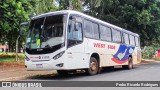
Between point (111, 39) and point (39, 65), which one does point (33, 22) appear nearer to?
point (39, 65)

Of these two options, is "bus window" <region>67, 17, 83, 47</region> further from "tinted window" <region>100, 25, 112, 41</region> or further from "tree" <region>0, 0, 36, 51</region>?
"tree" <region>0, 0, 36, 51</region>

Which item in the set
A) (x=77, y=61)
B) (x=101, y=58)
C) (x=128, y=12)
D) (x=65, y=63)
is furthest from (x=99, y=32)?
(x=128, y=12)

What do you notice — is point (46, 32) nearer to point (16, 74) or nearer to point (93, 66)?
point (16, 74)

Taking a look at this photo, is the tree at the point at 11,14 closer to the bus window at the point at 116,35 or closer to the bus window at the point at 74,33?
the bus window at the point at 74,33

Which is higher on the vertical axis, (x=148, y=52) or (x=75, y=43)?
(x=75, y=43)

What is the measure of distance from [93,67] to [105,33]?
298 centimetres

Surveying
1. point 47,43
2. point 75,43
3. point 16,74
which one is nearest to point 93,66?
point 75,43

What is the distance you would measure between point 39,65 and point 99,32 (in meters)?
5.04

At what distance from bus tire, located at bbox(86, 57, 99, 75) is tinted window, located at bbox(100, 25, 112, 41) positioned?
193 cm

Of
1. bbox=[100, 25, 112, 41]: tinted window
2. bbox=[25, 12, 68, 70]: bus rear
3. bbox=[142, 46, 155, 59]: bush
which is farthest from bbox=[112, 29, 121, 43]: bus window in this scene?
bbox=[142, 46, 155, 59]: bush

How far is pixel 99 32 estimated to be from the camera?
56.4ft

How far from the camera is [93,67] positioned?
1608 cm

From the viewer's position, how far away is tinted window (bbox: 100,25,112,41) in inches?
692

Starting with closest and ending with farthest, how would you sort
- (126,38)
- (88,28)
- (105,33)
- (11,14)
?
1. (88,28)
2. (105,33)
3. (11,14)
4. (126,38)
